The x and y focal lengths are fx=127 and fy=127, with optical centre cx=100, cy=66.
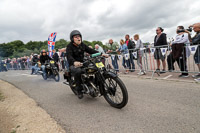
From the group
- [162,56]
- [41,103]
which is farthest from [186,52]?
[41,103]

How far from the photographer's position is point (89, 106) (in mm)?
3215

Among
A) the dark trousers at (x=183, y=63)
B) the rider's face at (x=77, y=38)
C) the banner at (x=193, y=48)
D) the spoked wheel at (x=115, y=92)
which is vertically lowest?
the spoked wheel at (x=115, y=92)

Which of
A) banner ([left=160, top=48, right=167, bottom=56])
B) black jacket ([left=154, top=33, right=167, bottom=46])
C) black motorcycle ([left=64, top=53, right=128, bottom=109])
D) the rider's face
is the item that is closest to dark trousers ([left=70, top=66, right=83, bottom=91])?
black motorcycle ([left=64, top=53, right=128, bottom=109])

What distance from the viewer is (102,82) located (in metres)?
2.98

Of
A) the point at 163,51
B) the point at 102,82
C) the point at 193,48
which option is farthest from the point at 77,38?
the point at 193,48

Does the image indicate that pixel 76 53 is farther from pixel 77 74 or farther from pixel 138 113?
pixel 138 113

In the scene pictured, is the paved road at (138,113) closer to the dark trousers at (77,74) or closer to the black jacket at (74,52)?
the dark trousers at (77,74)

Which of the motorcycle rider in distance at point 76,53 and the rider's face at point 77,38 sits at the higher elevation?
the rider's face at point 77,38

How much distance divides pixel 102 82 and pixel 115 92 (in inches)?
14.8

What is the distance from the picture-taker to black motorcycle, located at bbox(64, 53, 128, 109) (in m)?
2.74

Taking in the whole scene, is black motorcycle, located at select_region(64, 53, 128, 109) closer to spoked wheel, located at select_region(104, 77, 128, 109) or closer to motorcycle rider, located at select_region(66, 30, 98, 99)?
spoked wheel, located at select_region(104, 77, 128, 109)

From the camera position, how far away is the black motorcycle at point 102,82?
9.00ft

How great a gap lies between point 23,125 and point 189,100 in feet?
12.2

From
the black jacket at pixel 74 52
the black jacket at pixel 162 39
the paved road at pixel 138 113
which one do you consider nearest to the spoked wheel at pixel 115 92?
the paved road at pixel 138 113
